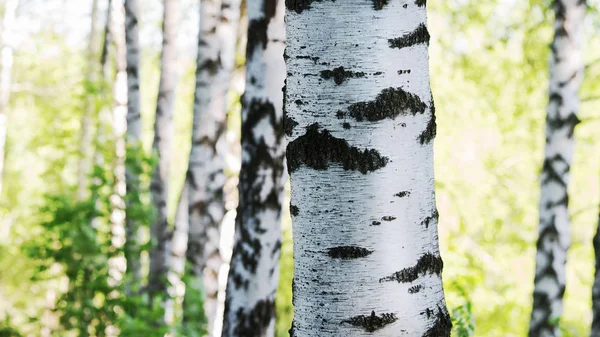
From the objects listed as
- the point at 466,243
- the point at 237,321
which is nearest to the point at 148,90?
the point at 466,243

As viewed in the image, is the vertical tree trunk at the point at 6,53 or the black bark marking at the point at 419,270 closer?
the black bark marking at the point at 419,270

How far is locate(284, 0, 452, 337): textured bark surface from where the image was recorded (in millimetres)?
1515

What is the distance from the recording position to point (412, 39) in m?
1.58

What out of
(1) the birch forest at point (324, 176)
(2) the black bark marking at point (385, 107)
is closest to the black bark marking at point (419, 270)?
(1) the birch forest at point (324, 176)

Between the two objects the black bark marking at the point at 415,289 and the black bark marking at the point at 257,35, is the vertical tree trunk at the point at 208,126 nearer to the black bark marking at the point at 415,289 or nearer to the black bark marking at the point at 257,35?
the black bark marking at the point at 257,35

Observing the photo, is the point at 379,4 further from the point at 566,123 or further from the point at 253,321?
the point at 566,123

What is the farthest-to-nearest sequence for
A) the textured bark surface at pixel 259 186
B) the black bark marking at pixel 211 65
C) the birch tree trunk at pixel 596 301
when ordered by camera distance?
1. the black bark marking at pixel 211 65
2. the textured bark surface at pixel 259 186
3. the birch tree trunk at pixel 596 301

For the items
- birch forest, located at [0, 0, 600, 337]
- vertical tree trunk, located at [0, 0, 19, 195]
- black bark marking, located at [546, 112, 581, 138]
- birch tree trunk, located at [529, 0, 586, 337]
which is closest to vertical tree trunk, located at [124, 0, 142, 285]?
birch forest, located at [0, 0, 600, 337]

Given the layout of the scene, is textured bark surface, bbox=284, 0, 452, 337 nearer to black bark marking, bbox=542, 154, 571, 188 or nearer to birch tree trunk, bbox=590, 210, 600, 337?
birch tree trunk, bbox=590, 210, 600, 337

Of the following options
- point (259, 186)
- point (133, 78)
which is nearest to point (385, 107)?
point (259, 186)

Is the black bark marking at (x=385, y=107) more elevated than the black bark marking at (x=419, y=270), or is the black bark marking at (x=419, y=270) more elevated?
the black bark marking at (x=385, y=107)

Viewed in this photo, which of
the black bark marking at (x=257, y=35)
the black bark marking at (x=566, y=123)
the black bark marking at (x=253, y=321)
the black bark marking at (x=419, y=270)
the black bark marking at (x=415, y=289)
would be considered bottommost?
the black bark marking at (x=253, y=321)

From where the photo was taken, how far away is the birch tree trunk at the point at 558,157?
225 inches

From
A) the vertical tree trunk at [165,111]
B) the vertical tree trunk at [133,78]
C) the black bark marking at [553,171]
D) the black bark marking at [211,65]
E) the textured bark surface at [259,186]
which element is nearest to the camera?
the textured bark surface at [259,186]
